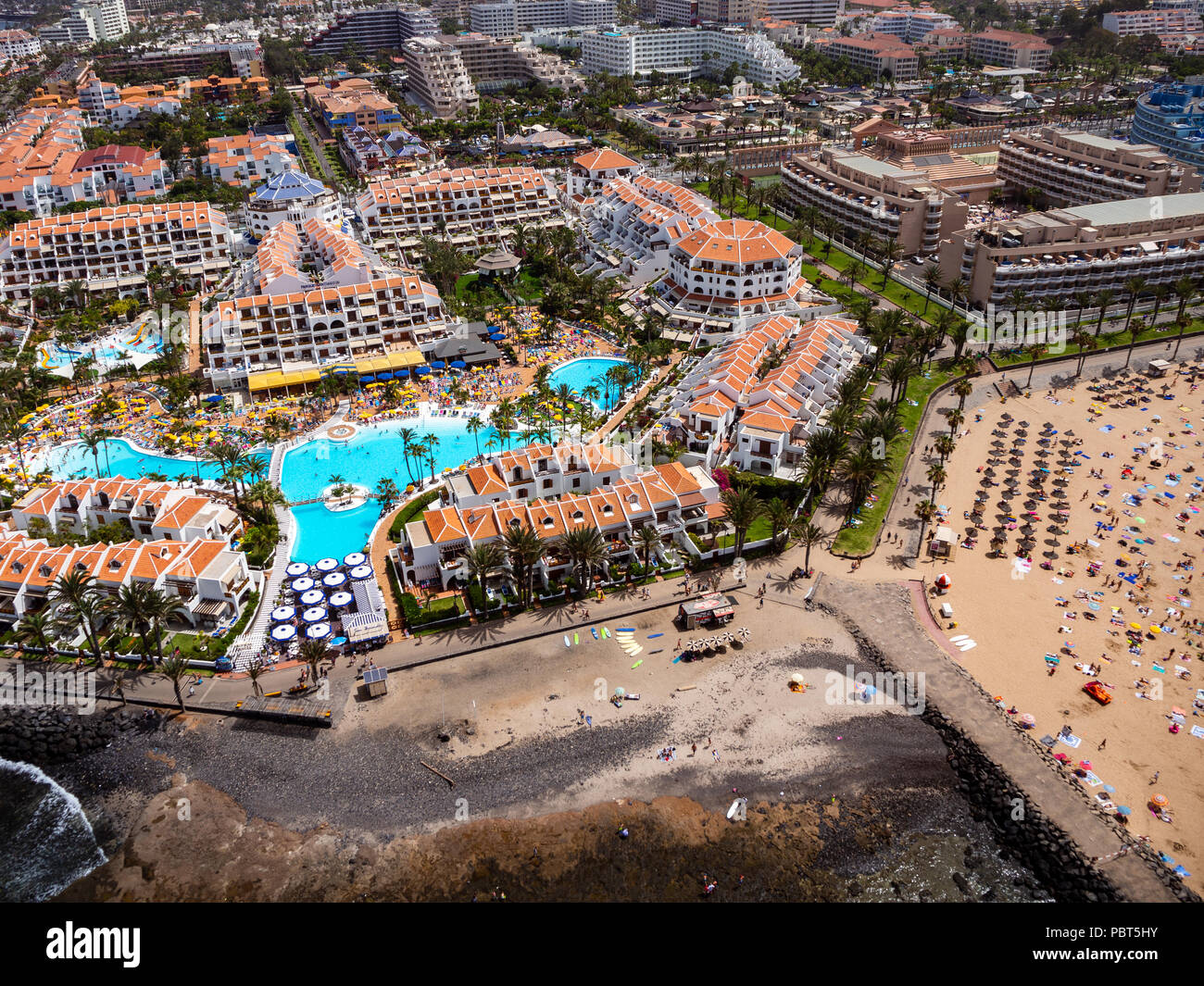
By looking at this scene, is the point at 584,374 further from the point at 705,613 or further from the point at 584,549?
the point at 705,613

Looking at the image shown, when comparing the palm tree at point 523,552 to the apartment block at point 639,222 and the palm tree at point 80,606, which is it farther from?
the apartment block at point 639,222

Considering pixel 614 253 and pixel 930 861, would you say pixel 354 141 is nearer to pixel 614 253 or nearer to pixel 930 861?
pixel 614 253

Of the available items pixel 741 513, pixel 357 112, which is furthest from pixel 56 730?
pixel 357 112

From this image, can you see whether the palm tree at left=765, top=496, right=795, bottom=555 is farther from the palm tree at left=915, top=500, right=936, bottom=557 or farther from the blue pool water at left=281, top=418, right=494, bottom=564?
the blue pool water at left=281, top=418, right=494, bottom=564

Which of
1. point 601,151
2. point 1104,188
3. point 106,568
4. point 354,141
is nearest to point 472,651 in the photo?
point 106,568

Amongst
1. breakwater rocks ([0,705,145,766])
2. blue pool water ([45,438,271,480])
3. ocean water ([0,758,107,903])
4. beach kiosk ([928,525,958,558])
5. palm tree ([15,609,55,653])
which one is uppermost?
blue pool water ([45,438,271,480])

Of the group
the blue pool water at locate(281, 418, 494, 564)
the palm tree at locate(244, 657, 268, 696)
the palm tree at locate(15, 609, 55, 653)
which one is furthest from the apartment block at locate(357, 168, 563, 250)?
the palm tree at locate(244, 657, 268, 696)
